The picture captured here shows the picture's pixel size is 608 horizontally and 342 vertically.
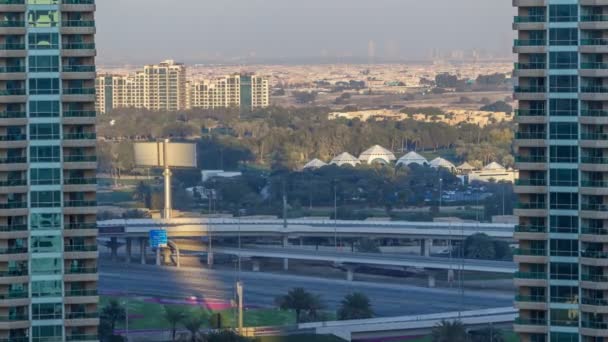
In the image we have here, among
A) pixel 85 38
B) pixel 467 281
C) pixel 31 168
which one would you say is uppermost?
pixel 85 38

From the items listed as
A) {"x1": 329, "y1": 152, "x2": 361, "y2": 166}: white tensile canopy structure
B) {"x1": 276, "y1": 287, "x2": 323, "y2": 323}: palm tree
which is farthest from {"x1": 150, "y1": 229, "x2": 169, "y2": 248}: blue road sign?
{"x1": 329, "y1": 152, "x2": 361, "y2": 166}: white tensile canopy structure

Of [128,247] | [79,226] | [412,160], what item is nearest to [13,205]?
[79,226]

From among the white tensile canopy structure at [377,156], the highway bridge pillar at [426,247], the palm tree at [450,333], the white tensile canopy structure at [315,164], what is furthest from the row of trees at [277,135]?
the palm tree at [450,333]

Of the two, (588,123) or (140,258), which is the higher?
(588,123)

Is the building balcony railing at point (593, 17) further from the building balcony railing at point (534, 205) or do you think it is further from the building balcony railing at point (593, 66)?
the building balcony railing at point (534, 205)

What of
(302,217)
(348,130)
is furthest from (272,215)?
(348,130)

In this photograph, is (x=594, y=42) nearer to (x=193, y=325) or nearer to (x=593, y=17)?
(x=593, y=17)

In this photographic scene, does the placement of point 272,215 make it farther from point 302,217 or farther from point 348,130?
point 348,130
